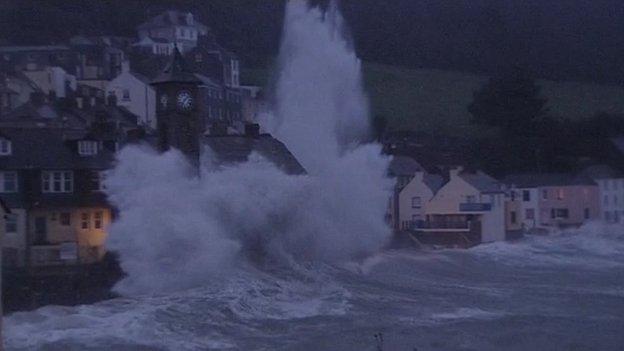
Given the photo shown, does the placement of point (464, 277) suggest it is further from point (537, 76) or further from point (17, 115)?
point (537, 76)

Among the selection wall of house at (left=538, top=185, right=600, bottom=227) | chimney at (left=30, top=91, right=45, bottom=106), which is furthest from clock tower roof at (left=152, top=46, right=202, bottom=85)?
wall of house at (left=538, top=185, right=600, bottom=227)

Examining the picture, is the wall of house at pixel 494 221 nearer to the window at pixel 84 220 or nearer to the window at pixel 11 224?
the window at pixel 84 220

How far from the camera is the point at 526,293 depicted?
8898mm

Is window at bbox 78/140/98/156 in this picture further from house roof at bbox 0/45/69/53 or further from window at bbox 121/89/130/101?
house roof at bbox 0/45/69/53

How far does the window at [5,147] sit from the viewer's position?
9.07m

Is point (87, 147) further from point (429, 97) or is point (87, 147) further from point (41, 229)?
point (429, 97)

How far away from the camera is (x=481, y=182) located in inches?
531

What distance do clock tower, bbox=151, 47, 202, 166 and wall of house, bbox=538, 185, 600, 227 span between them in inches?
237

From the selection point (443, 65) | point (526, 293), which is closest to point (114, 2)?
point (443, 65)

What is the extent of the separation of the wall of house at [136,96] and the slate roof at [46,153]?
93.1 inches

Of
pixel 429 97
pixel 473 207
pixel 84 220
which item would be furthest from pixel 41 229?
pixel 429 97

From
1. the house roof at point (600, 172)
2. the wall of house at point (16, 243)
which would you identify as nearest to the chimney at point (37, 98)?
the wall of house at point (16, 243)

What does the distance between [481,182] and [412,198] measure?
36.3 inches

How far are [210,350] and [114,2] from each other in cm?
982
